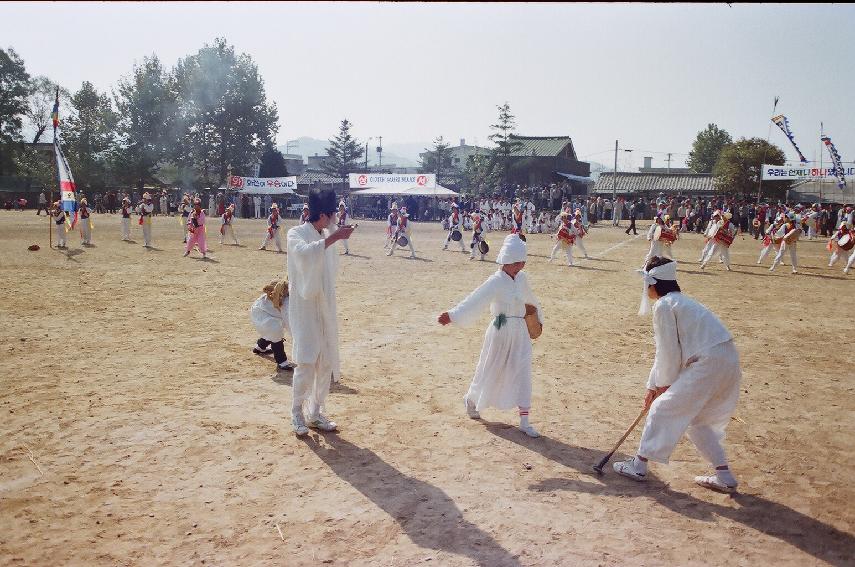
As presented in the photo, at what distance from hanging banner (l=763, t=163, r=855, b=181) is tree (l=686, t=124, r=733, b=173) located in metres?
26.4

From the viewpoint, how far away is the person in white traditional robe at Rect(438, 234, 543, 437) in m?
5.86

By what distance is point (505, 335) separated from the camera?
596 centimetres

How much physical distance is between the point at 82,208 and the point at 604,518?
22.8 m

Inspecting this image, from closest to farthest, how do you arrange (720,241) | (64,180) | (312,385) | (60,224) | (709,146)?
(312,385)
(720,241)
(64,180)
(60,224)
(709,146)

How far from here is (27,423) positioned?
5.68 metres

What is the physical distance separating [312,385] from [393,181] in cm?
3610

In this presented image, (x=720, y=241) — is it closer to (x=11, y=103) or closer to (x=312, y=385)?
(x=312, y=385)

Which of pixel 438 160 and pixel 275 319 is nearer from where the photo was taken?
pixel 275 319

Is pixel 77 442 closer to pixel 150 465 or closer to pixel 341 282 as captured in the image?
pixel 150 465

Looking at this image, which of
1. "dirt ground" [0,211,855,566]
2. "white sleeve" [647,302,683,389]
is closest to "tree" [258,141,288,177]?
"dirt ground" [0,211,855,566]

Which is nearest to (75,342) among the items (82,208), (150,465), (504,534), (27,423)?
(27,423)

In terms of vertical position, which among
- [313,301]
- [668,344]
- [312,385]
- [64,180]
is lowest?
[312,385]

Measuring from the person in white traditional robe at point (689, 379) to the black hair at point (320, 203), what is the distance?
2695 millimetres

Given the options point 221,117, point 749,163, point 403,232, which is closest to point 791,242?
point 403,232
